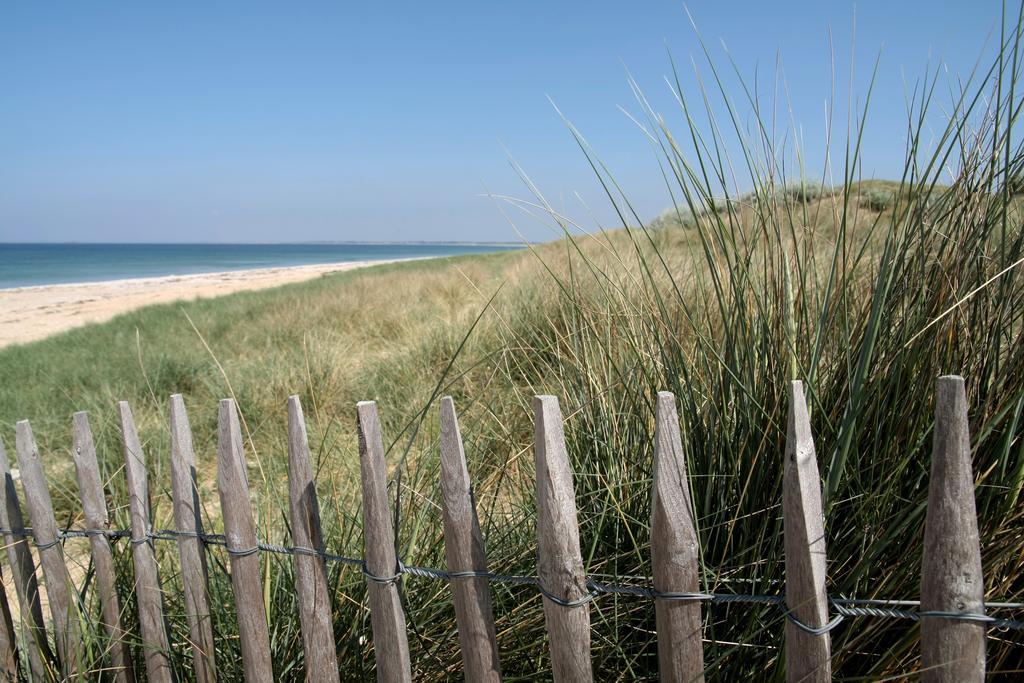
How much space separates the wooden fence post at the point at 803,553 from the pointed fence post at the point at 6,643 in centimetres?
199

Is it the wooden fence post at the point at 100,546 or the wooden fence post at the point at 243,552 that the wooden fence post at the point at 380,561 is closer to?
the wooden fence post at the point at 243,552

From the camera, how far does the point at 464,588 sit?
1.26 metres

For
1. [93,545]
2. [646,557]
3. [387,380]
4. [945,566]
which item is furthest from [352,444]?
[945,566]

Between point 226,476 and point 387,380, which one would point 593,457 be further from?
point 387,380

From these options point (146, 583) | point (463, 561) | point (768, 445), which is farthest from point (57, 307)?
point (768, 445)

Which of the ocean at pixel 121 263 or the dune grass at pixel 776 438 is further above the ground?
the ocean at pixel 121 263

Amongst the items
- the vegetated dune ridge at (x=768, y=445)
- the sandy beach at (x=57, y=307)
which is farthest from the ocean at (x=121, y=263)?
the vegetated dune ridge at (x=768, y=445)

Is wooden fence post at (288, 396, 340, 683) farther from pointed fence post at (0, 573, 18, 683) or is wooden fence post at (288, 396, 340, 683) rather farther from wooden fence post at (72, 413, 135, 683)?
pointed fence post at (0, 573, 18, 683)

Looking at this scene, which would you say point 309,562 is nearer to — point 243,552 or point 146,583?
point 243,552

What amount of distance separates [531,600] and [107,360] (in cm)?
642

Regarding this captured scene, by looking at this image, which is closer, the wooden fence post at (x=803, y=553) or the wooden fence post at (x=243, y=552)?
the wooden fence post at (x=803, y=553)

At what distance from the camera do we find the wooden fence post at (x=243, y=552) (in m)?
1.46

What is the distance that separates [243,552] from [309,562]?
195 mm

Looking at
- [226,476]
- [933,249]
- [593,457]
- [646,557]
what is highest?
[933,249]
